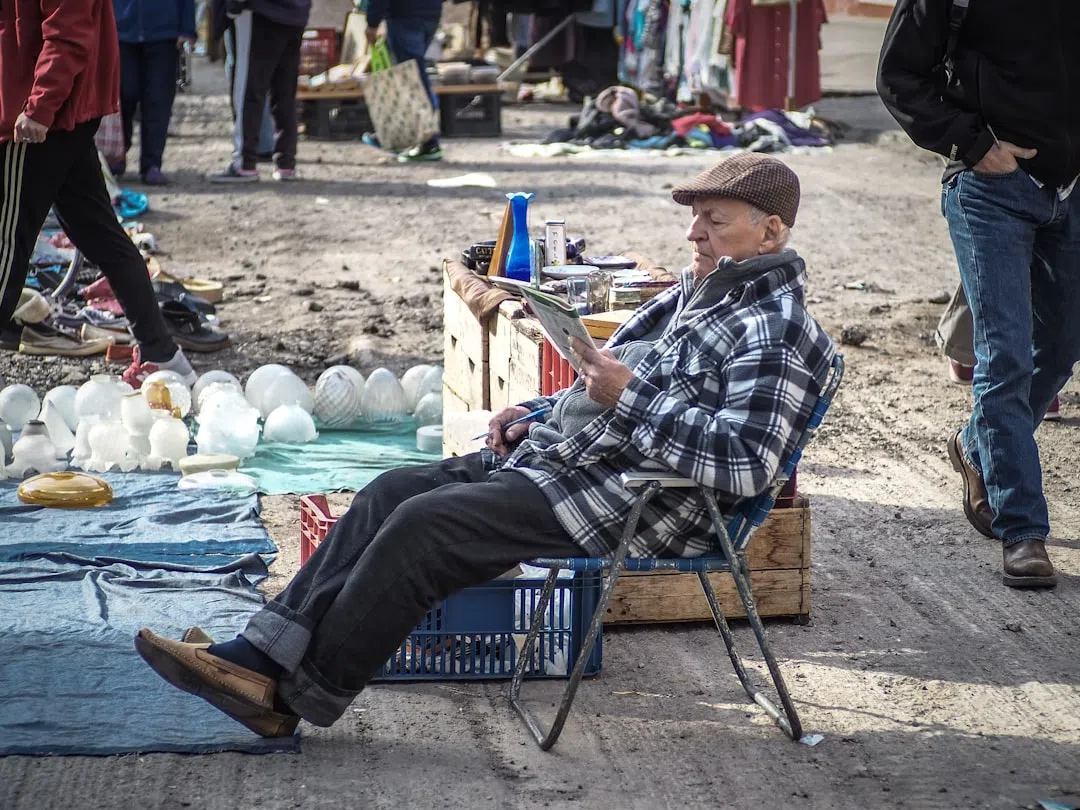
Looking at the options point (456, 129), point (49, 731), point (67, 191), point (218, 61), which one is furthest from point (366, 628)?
point (218, 61)

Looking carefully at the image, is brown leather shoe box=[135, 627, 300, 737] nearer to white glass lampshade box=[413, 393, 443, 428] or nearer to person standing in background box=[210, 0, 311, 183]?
white glass lampshade box=[413, 393, 443, 428]

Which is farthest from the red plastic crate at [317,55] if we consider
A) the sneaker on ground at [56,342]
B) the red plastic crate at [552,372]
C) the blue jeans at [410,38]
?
the red plastic crate at [552,372]

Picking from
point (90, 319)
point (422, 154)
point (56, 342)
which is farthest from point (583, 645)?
point (422, 154)

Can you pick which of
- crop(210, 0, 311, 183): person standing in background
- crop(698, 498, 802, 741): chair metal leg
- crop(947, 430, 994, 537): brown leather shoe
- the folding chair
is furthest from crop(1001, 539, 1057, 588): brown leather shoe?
crop(210, 0, 311, 183): person standing in background

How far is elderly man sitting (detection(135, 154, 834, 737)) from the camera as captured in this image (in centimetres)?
314

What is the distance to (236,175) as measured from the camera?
12234 mm

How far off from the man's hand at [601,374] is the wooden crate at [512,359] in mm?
1259

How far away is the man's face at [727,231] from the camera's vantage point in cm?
331

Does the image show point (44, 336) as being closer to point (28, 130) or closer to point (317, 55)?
point (28, 130)

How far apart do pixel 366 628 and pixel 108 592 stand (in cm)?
145

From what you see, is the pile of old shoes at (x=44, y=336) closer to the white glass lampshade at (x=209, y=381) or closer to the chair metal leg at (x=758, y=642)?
the white glass lampshade at (x=209, y=381)

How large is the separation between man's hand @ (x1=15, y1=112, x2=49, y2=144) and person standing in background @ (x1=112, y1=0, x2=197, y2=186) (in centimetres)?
524

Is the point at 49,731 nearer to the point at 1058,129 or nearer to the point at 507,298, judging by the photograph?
the point at 507,298

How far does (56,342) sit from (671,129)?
9.14 meters
